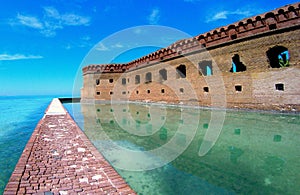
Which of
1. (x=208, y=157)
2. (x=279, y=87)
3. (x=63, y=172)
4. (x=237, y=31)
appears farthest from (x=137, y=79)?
(x=63, y=172)

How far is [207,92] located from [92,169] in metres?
12.2

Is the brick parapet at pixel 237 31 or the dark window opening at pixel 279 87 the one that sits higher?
the brick parapet at pixel 237 31

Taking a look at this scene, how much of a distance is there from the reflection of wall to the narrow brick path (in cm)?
1045

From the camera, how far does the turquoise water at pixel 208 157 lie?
11.1ft

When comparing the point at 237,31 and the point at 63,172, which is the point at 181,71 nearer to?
the point at 237,31

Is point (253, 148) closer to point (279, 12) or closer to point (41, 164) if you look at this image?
point (41, 164)

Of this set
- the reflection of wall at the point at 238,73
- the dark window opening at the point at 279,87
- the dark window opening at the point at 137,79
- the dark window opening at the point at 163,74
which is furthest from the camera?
the dark window opening at the point at 137,79

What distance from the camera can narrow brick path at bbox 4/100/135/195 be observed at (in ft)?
8.98

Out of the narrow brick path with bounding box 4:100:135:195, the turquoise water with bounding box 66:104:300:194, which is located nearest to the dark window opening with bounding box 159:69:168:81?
the turquoise water with bounding box 66:104:300:194

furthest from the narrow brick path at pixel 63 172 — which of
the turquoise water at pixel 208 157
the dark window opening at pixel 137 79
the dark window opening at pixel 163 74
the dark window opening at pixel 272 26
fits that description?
Answer: the dark window opening at pixel 137 79

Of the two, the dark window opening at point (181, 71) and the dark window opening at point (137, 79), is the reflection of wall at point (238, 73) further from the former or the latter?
the dark window opening at point (137, 79)

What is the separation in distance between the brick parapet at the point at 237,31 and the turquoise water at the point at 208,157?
18.9 ft

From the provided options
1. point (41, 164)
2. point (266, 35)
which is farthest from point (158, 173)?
point (266, 35)

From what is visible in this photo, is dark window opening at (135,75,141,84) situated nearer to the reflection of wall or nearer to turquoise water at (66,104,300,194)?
the reflection of wall
